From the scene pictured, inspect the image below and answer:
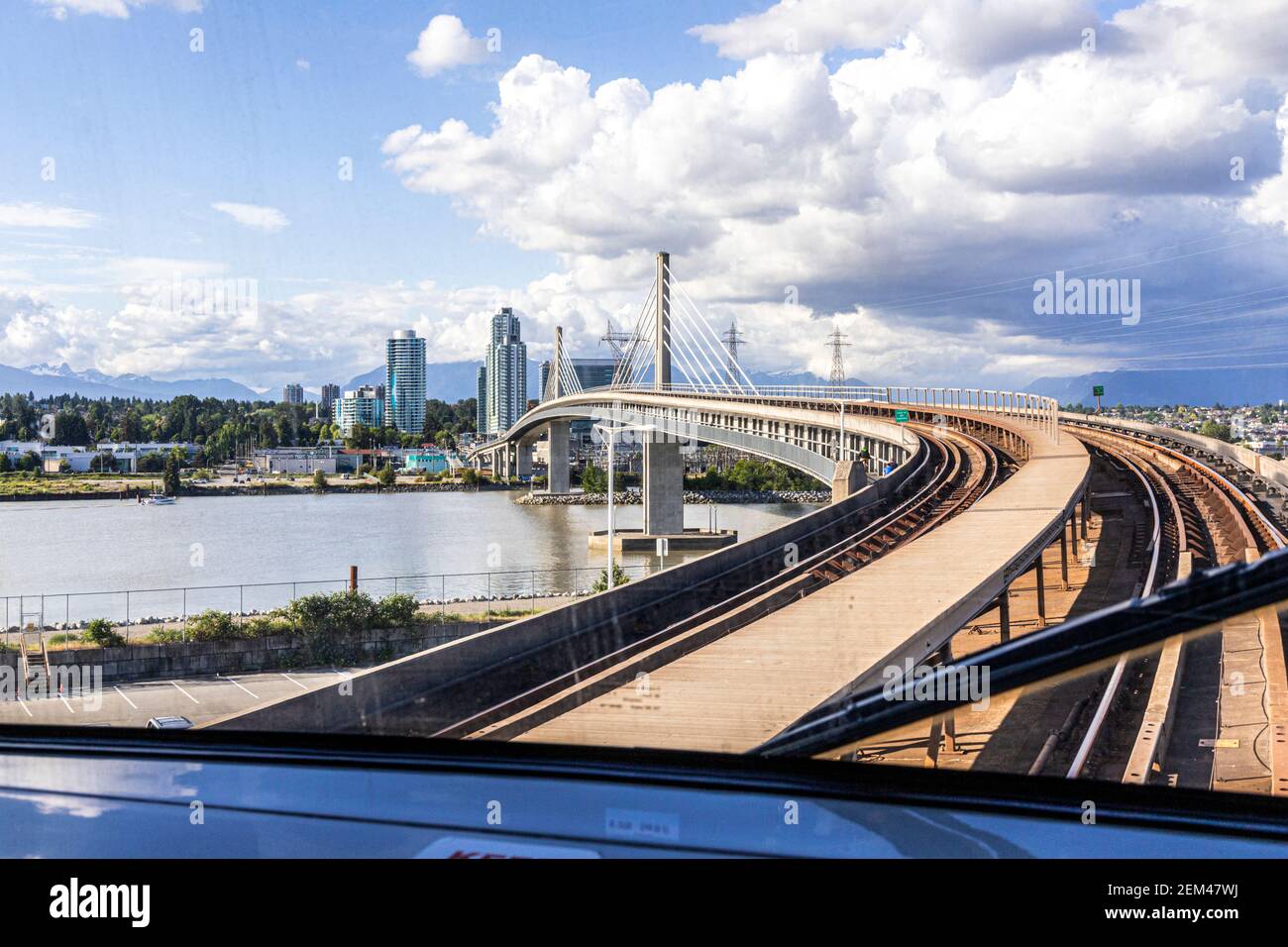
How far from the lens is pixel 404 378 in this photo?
173 inches

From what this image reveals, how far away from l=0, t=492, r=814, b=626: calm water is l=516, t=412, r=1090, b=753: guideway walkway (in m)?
3.33

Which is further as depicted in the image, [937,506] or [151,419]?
[937,506]

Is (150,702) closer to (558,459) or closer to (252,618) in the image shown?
(252,618)

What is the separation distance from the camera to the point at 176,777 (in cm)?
133

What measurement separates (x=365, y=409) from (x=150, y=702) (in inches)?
128

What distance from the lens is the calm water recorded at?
1492 centimetres

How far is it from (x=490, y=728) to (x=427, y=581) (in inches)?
647

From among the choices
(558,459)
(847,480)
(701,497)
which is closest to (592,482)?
(558,459)

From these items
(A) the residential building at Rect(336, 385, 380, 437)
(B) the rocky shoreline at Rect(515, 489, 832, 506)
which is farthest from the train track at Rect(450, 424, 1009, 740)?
(B) the rocky shoreline at Rect(515, 489, 832, 506)

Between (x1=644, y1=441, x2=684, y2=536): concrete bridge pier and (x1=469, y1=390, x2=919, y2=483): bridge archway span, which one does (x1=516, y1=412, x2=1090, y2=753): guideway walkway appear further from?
(x1=644, y1=441, x2=684, y2=536): concrete bridge pier

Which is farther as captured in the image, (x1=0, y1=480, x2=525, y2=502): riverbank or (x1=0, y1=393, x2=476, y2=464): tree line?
(x1=0, y1=480, x2=525, y2=502): riverbank

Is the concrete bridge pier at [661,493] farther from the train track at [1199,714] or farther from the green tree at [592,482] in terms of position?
the train track at [1199,714]

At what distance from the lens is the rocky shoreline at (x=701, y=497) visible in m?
49.3
